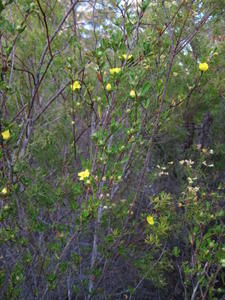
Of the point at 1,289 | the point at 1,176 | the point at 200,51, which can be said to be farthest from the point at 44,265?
the point at 200,51

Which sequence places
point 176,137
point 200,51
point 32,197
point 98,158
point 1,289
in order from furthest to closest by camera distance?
point 176,137 < point 200,51 < point 32,197 < point 1,289 < point 98,158

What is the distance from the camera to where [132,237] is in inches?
105

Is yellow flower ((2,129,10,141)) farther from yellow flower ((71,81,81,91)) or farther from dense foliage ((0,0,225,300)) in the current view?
yellow flower ((71,81,81,91))

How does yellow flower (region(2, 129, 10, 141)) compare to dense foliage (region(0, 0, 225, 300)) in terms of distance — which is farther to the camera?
dense foliage (region(0, 0, 225, 300))

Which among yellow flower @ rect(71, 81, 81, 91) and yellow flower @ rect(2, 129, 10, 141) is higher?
yellow flower @ rect(71, 81, 81, 91)

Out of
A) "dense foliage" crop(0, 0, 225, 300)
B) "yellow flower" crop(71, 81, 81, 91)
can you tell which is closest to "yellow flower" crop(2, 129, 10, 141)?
"dense foliage" crop(0, 0, 225, 300)

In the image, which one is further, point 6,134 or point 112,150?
point 112,150

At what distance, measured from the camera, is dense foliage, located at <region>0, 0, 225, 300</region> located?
1.63m

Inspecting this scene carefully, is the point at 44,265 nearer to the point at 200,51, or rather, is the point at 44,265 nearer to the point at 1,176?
the point at 1,176

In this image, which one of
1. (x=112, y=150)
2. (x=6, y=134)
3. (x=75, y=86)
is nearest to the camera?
(x=6, y=134)

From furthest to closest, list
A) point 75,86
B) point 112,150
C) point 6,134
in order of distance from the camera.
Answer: point 75,86, point 112,150, point 6,134

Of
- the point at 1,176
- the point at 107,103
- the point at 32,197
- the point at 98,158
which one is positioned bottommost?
the point at 32,197

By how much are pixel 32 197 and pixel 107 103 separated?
1.00 metres

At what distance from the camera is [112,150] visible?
1.51 metres
